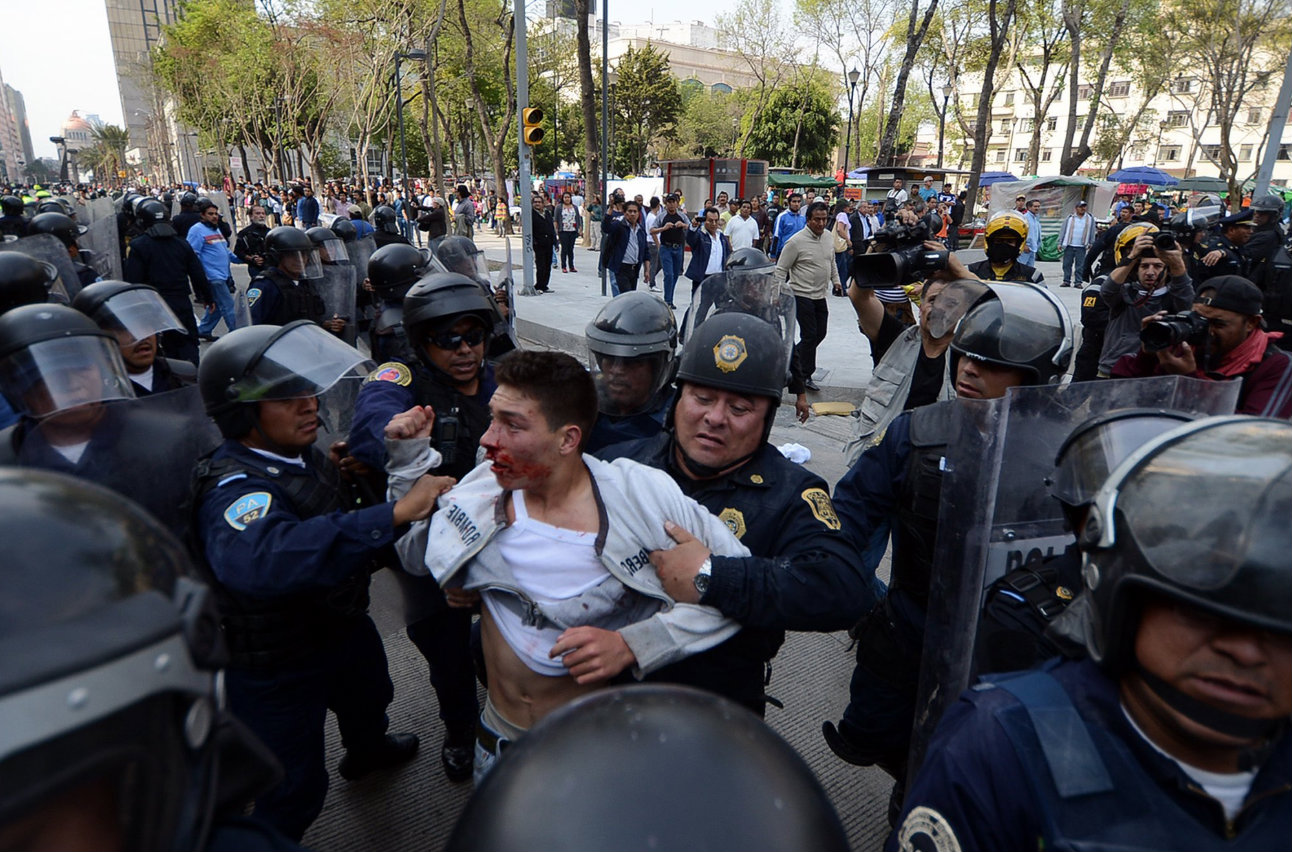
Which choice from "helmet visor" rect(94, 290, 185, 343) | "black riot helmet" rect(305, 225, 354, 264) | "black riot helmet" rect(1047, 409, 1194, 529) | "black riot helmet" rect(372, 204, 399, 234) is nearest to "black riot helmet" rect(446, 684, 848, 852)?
"black riot helmet" rect(1047, 409, 1194, 529)

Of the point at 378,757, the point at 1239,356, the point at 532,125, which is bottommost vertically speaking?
the point at 378,757

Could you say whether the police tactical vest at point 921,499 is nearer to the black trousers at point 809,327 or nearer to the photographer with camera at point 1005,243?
the photographer with camera at point 1005,243

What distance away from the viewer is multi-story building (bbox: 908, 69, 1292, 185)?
49.2 meters

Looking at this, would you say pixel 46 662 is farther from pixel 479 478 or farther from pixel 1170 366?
pixel 1170 366

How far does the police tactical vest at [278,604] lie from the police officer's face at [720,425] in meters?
1.01

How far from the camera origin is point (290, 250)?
596 cm

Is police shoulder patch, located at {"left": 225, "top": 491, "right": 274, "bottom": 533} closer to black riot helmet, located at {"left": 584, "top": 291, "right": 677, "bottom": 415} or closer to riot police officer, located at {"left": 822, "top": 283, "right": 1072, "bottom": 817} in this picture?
black riot helmet, located at {"left": 584, "top": 291, "right": 677, "bottom": 415}

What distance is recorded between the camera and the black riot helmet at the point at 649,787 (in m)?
0.88

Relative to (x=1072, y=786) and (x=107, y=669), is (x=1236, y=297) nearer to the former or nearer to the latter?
(x=1072, y=786)

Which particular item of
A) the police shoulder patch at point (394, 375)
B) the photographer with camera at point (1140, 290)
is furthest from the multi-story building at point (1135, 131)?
the police shoulder patch at point (394, 375)

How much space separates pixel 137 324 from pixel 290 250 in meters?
2.72

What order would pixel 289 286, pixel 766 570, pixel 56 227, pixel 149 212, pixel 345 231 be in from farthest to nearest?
pixel 345 231
pixel 149 212
pixel 56 227
pixel 289 286
pixel 766 570

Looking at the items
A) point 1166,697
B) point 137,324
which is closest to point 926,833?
point 1166,697

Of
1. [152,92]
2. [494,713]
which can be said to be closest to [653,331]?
[494,713]
